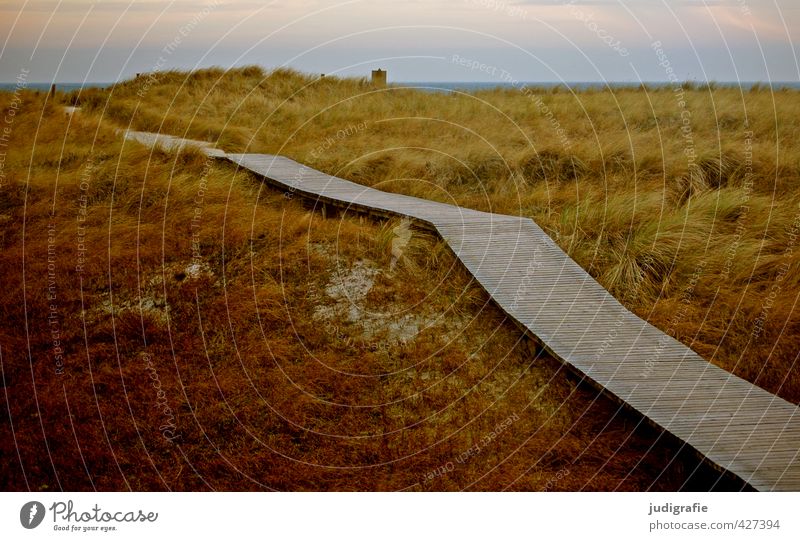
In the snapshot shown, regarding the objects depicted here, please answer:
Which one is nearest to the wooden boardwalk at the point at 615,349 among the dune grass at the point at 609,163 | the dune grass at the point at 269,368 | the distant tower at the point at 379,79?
the dune grass at the point at 269,368

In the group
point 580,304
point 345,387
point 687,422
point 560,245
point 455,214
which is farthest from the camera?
point 455,214

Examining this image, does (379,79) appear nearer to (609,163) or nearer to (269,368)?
(609,163)

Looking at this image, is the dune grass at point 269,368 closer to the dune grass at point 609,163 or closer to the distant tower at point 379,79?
the dune grass at point 609,163

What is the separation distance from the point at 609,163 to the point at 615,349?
510 cm

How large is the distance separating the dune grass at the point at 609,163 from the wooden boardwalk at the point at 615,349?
0.52 m

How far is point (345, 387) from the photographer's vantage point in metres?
6.06

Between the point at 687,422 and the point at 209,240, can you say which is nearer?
the point at 687,422

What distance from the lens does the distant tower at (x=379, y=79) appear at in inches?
666

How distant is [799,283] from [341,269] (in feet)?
13.9

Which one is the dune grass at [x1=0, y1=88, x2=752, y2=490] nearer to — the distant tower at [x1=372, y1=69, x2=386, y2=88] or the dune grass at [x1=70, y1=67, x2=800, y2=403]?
the dune grass at [x1=70, y1=67, x2=800, y2=403]

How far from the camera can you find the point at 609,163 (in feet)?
34.5

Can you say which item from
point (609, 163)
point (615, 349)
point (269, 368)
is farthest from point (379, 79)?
point (615, 349)
